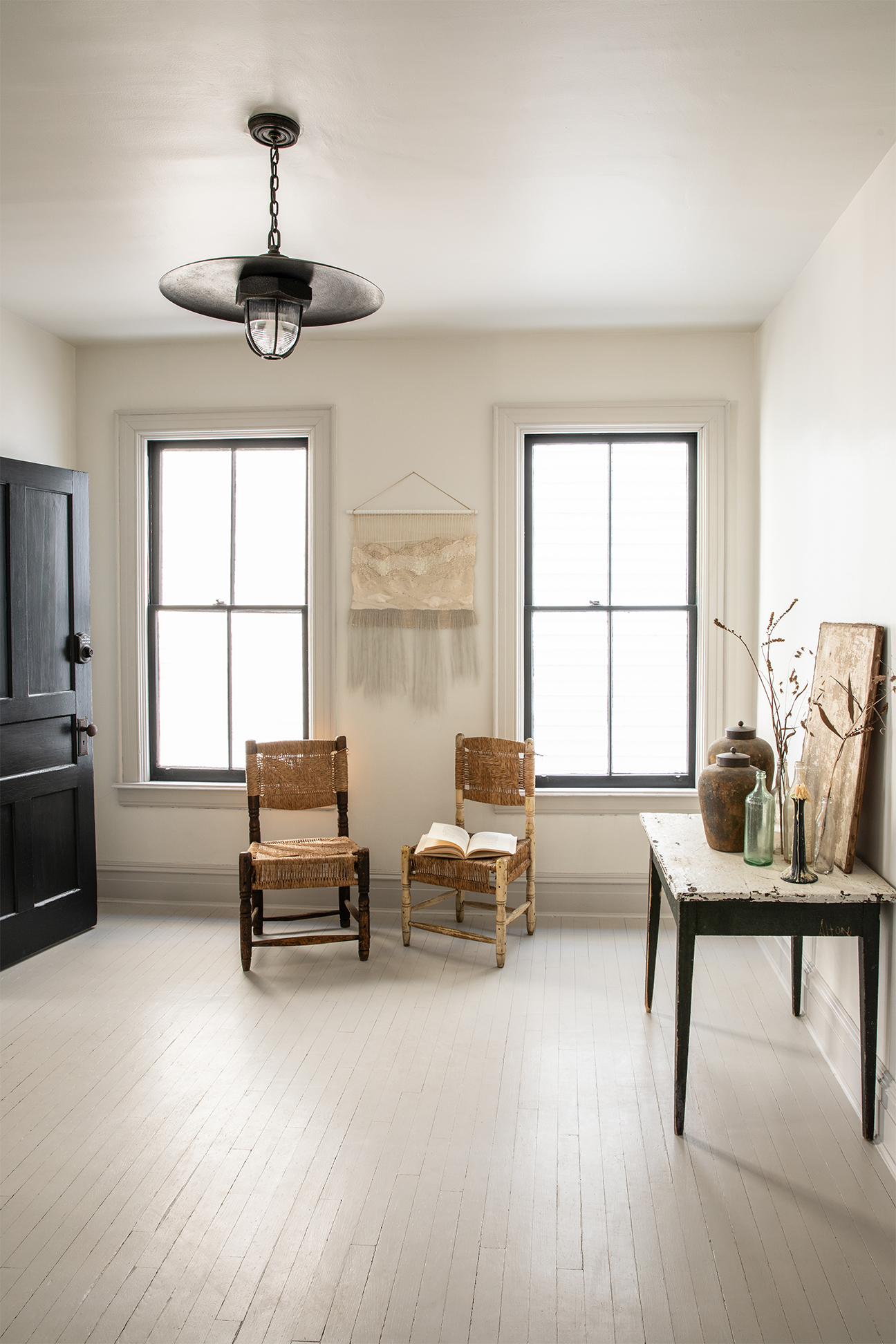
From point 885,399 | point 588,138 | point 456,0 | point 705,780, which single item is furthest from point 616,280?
point 705,780

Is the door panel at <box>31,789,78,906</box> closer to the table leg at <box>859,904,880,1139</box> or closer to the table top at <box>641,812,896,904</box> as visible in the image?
the table top at <box>641,812,896,904</box>

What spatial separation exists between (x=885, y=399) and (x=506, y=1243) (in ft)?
8.04

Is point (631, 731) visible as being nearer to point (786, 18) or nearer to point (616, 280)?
point (616, 280)

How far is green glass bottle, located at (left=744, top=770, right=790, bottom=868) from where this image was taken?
274cm

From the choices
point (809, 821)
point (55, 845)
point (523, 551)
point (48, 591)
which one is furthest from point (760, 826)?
point (48, 591)

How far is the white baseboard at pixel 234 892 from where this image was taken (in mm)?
4480

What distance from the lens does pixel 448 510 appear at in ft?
14.7

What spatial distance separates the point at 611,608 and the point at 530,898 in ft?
4.75

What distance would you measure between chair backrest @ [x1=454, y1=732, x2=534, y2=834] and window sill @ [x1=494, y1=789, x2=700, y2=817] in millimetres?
160

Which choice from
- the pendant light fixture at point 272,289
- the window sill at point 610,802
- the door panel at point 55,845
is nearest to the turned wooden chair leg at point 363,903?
the window sill at point 610,802

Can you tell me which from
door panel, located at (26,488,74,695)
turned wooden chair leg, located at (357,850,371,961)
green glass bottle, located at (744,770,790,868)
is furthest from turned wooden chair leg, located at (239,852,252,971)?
green glass bottle, located at (744,770,790,868)

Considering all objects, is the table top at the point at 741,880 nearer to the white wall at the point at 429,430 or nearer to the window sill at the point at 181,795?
the white wall at the point at 429,430

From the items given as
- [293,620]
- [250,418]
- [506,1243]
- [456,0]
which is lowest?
[506,1243]

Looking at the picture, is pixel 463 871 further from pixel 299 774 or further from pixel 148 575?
pixel 148 575
